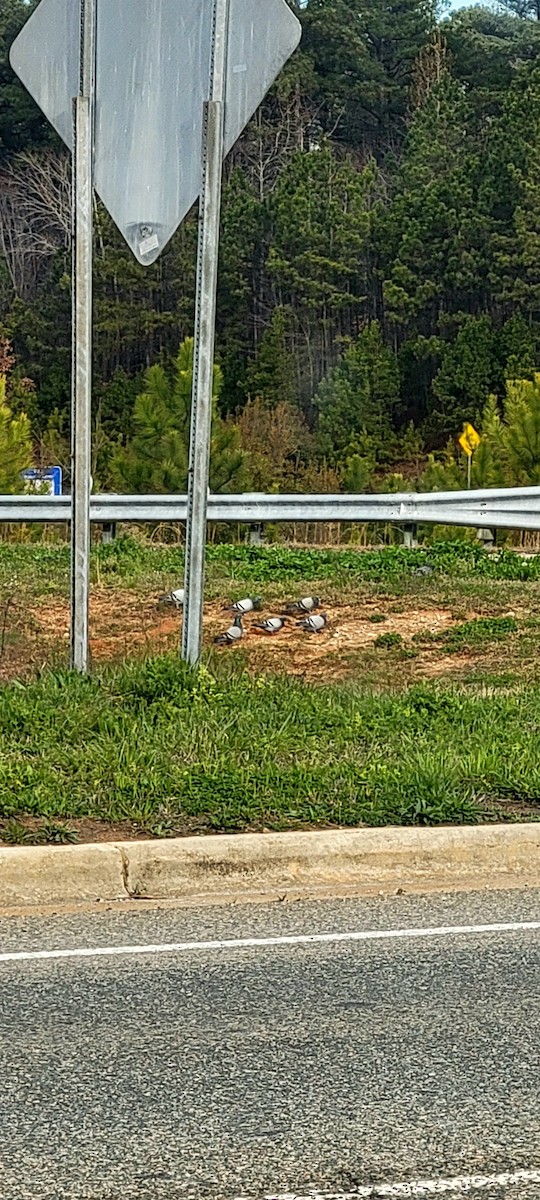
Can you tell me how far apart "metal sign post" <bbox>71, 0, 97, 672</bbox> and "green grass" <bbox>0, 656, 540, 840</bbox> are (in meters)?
0.44

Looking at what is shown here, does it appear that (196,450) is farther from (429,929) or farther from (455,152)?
(455,152)

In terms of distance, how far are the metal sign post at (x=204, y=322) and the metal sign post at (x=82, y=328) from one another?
576 millimetres

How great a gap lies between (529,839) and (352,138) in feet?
236

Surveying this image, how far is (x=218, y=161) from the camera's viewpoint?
875 cm

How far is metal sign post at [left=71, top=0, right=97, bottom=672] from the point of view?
878 cm

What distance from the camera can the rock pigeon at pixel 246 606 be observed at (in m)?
12.3

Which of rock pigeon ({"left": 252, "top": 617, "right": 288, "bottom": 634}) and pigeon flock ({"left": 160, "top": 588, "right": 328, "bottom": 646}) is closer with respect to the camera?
pigeon flock ({"left": 160, "top": 588, "right": 328, "bottom": 646})

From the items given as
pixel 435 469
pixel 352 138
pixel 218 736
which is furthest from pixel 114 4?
pixel 352 138

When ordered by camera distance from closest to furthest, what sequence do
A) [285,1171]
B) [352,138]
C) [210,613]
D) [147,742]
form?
[285,1171]
[147,742]
[210,613]
[352,138]

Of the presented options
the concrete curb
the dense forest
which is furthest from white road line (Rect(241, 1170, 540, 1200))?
the dense forest

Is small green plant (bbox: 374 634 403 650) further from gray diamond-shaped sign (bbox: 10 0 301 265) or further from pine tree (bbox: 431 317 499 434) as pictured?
pine tree (bbox: 431 317 499 434)

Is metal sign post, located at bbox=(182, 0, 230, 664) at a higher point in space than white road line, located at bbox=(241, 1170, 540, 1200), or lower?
higher

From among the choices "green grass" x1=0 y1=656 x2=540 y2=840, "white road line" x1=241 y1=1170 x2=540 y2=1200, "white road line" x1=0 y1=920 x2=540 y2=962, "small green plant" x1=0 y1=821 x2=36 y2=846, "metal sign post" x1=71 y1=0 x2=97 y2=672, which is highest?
"metal sign post" x1=71 y1=0 x2=97 y2=672

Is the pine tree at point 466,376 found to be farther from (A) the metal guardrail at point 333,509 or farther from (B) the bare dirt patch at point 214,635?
(B) the bare dirt patch at point 214,635
